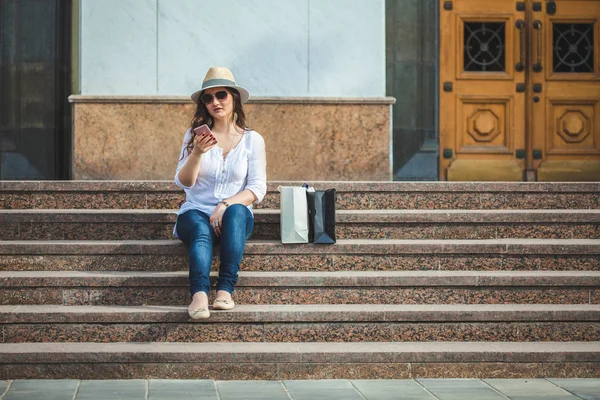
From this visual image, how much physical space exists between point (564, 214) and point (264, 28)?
134 inches

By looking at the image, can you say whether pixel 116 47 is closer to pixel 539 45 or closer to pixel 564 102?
pixel 539 45

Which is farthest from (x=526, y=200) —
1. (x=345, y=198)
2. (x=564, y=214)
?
(x=345, y=198)

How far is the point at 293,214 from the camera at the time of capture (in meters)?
6.70

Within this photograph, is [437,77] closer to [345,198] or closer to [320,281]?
[345,198]

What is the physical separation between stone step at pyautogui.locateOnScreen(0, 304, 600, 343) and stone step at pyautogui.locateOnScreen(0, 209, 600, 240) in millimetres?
912

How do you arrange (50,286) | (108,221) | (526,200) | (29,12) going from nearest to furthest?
(50,286)
(108,221)
(526,200)
(29,12)

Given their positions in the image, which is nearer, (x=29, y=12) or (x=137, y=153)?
(x=137, y=153)

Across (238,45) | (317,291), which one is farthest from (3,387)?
(238,45)

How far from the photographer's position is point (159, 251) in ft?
21.8

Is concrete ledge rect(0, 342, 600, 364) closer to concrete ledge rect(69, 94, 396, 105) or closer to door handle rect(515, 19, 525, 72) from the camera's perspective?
concrete ledge rect(69, 94, 396, 105)

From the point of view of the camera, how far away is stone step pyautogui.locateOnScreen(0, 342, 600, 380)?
5703 mm

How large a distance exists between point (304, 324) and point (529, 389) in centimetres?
144

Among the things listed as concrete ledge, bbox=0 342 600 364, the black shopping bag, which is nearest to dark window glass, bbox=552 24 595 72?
the black shopping bag

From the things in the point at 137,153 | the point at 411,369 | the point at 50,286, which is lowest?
the point at 411,369
